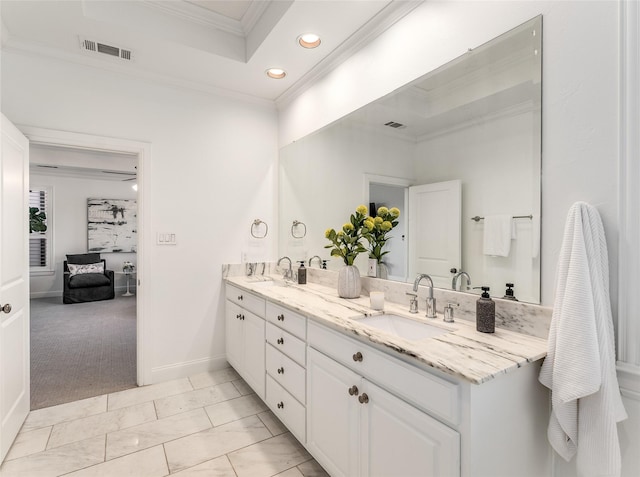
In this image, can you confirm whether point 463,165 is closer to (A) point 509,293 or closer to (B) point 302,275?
(A) point 509,293

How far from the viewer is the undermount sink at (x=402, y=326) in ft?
5.34

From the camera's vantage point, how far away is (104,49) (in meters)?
2.49

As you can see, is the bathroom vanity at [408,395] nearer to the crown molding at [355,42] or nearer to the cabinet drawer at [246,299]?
the cabinet drawer at [246,299]

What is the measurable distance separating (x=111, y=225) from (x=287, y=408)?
6.91 m

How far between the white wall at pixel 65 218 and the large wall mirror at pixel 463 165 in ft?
22.1

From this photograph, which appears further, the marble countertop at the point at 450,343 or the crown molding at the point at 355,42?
the crown molding at the point at 355,42

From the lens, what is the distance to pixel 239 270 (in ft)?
10.6

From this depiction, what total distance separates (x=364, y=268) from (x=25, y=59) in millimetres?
2885

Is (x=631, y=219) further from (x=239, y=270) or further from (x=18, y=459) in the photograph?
(x=18, y=459)

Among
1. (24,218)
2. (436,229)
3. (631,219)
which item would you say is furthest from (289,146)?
(631,219)

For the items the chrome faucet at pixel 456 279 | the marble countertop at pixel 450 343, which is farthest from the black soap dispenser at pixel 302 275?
the chrome faucet at pixel 456 279

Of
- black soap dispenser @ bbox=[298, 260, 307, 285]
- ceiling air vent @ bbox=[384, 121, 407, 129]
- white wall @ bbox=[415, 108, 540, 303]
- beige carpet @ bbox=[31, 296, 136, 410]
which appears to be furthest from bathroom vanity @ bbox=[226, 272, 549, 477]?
beige carpet @ bbox=[31, 296, 136, 410]

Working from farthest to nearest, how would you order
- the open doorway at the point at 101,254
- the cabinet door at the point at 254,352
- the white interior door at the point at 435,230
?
the open doorway at the point at 101,254 < the cabinet door at the point at 254,352 < the white interior door at the point at 435,230

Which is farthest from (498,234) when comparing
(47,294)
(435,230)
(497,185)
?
(47,294)
